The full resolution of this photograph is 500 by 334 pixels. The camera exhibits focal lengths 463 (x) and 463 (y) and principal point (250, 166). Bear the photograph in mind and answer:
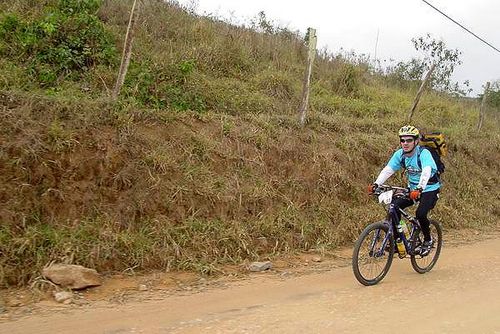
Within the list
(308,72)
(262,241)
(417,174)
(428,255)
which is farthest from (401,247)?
(308,72)

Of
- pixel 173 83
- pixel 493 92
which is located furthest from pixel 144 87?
pixel 493 92

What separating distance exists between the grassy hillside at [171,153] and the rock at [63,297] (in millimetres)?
503

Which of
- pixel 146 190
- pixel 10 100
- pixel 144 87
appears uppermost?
pixel 144 87

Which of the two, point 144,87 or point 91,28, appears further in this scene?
point 91,28

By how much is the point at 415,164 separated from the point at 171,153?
342 cm

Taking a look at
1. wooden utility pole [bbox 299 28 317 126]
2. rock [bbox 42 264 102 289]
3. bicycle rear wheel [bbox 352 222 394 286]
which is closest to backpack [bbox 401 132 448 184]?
bicycle rear wheel [bbox 352 222 394 286]

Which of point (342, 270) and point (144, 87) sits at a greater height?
point (144, 87)

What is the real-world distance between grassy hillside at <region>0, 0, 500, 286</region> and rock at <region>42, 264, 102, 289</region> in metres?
0.23

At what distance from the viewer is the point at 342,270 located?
628cm

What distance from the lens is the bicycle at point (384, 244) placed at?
17.6 ft

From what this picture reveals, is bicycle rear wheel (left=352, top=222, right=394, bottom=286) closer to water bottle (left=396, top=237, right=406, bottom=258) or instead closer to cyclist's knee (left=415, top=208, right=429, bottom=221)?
water bottle (left=396, top=237, right=406, bottom=258)

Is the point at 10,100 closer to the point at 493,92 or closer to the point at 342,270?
the point at 342,270

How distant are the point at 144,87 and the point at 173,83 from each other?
815 mm

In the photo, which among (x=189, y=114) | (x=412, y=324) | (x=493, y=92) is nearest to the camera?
(x=412, y=324)
